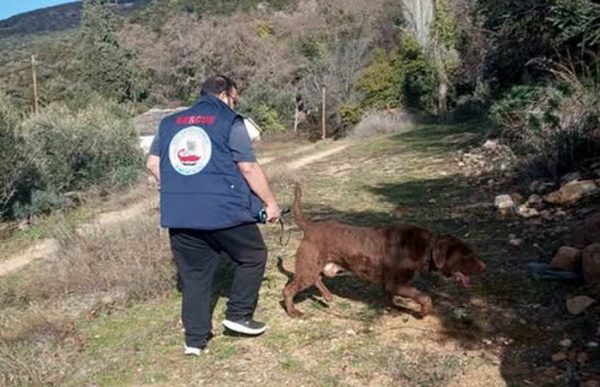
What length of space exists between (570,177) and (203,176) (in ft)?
16.7

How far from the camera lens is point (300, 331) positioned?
16.8 feet

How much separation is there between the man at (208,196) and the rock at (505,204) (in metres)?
3.93

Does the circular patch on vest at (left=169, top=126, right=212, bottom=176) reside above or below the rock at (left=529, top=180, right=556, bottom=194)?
above

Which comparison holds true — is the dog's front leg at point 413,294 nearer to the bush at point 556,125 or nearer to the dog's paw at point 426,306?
the dog's paw at point 426,306

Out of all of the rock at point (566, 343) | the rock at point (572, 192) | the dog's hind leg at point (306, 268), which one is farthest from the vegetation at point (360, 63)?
the dog's hind leg at point (306, 268)

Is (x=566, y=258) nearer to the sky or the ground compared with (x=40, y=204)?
nearer to the sky

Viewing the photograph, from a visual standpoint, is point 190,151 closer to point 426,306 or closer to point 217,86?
point 217,86

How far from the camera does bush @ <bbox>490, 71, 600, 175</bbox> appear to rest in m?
8.42

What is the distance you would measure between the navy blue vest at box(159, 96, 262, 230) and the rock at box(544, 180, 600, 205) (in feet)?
13.7

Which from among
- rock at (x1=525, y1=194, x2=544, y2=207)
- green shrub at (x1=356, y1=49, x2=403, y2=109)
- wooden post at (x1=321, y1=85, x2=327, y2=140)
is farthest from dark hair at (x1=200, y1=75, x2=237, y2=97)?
wooden post at (x1=321, y1=85, x2=327, y2=140)

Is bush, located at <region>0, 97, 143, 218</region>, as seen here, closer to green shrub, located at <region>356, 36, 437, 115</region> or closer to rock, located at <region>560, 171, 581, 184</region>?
rock, located at <region>560, 171, 581, 184</region>

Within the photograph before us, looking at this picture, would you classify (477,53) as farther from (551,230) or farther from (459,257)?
(459,257)

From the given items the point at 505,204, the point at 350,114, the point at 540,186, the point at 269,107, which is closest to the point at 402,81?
the point at 350,114

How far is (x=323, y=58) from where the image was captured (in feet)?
127
